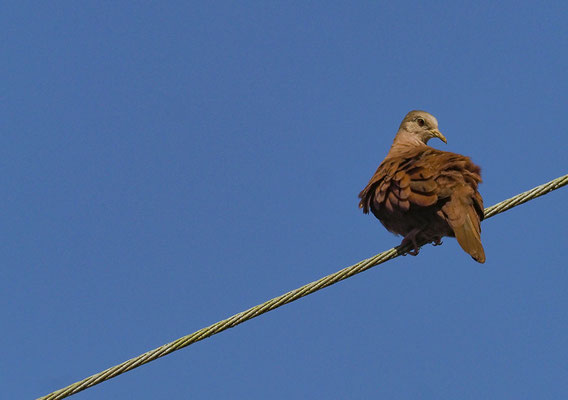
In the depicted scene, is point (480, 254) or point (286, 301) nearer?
point (286, 301)

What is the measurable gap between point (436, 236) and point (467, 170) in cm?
57

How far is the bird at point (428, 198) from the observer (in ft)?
19.5

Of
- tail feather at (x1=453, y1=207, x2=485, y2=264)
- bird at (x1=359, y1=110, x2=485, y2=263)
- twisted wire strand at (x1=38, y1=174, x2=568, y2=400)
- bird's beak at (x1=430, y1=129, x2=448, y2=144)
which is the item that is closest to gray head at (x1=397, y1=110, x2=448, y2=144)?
bird's beak at (x1=430, y1=129, x2=448, y2=144)

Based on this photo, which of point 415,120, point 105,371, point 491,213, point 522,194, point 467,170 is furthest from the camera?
point 415,120

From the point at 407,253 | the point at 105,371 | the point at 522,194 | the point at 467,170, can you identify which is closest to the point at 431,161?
the point at 467,170

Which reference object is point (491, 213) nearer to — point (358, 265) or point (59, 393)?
point (358, 265)

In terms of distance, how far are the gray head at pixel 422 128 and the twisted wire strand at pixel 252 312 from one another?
313 centimetres

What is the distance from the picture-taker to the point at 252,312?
15.9 feet

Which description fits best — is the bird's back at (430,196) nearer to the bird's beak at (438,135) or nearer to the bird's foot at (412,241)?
the bird's foot at (412,241)

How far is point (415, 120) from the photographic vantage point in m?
8.70

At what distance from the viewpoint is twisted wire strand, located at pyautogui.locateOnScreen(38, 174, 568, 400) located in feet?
15.1

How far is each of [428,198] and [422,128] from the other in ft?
9.13

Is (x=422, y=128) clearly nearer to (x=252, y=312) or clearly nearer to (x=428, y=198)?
(x=428, y=198)

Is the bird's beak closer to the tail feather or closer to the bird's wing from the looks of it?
the bird's wing
